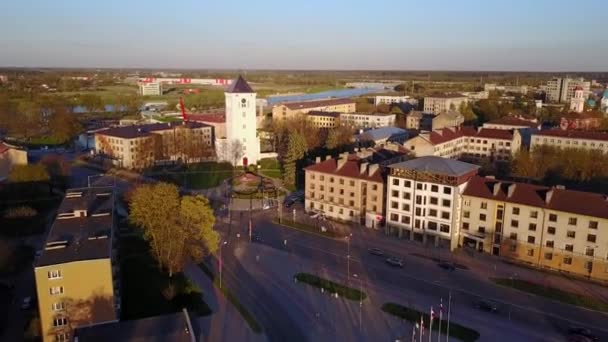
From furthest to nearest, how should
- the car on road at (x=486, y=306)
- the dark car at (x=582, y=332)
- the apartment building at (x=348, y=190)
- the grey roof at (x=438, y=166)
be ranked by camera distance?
1. the apartment building at (x=348, y=190)
2. the grey roof at (x=438, y=166)
3. the car on road at (x=486, y=306)
4. the dark car at (x=582, y=332)

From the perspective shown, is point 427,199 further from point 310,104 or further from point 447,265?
point 310,104

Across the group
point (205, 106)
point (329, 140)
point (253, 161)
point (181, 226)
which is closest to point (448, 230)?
point (181, 226)

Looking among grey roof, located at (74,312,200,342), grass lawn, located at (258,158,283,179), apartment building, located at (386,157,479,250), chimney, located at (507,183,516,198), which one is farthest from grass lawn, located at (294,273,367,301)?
grass lawn, located at (258,158,283,179)

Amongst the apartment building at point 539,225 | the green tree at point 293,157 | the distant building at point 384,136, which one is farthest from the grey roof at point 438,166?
the distant building at point 384,136

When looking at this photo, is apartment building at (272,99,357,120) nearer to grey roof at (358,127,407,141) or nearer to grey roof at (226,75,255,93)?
grey roof at (358,127,407,141)

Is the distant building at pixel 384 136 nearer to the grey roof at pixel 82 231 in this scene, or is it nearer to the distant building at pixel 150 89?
→ the grey roof at pixel 82 231

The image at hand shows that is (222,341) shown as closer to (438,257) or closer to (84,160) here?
(438,257)
